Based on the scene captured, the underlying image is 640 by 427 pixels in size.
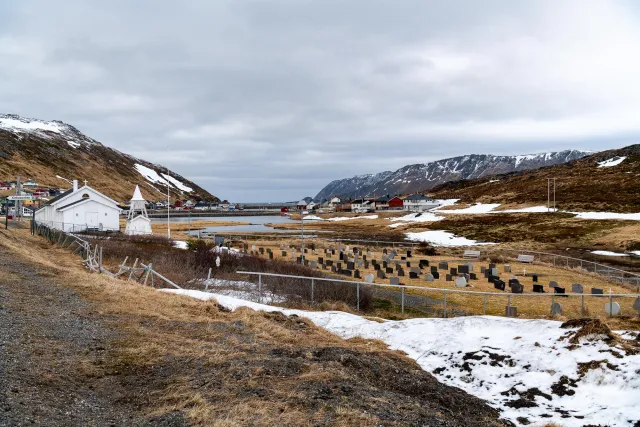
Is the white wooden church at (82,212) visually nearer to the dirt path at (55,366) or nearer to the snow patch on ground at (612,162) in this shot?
the dirt path at (55,366)

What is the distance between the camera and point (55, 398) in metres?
7.28

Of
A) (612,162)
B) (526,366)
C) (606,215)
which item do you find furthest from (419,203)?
(526,366)

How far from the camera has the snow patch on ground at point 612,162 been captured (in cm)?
13162

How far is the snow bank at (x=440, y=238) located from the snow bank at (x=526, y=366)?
4710 cm

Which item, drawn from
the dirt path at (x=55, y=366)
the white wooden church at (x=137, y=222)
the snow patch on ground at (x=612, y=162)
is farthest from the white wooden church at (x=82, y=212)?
the snow patch on ground at (x=612, y=162)

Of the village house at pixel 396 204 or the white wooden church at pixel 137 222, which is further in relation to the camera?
the village house at pixel 396 204

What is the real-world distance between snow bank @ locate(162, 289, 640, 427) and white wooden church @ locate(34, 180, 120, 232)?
44.4 m

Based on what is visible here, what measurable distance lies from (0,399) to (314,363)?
5.28 m

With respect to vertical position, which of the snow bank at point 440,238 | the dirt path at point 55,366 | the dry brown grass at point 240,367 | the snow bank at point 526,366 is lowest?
the snow bank at point 440,238

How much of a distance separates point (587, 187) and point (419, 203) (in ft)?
145

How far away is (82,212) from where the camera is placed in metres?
50.8

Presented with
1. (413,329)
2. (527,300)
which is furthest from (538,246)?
(413,329)

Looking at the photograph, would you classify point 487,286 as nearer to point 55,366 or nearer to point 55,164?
point 55,366

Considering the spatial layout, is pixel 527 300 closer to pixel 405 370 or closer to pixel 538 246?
pixel 405 370
